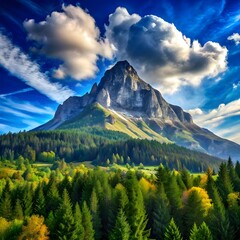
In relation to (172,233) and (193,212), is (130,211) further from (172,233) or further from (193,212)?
(193,212)

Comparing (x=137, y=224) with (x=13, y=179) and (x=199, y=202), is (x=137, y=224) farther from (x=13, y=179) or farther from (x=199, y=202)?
(x=13, y=179)

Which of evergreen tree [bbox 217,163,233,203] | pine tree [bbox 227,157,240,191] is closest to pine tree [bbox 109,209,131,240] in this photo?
evergreen tree [bbox 217,163,233,203]

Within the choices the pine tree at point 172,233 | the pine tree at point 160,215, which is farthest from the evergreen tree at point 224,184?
the pine tree at point 172,233

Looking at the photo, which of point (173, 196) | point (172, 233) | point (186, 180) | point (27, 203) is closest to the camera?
point (172, 233)

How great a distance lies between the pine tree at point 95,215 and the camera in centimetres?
9319

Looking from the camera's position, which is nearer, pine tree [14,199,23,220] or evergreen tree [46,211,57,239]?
evergreen tree [46,211,57,239]

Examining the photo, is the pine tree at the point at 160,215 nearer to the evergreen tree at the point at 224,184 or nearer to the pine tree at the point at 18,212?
the evergreen tree at the point at 224,184

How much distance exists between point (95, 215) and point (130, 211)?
1310 cm

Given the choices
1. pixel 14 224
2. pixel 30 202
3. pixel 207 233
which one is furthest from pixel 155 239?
pixel 30 202

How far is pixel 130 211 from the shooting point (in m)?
87.9

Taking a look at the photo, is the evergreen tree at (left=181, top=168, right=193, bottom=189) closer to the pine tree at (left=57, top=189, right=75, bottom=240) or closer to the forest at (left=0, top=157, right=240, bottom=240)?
the forest at (left=0, top=157, right=240, bottom=240)

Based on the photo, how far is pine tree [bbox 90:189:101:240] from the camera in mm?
93194

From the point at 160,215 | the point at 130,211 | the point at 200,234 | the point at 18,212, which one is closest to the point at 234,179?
the point at 160,215

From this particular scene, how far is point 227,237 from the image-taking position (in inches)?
3049
